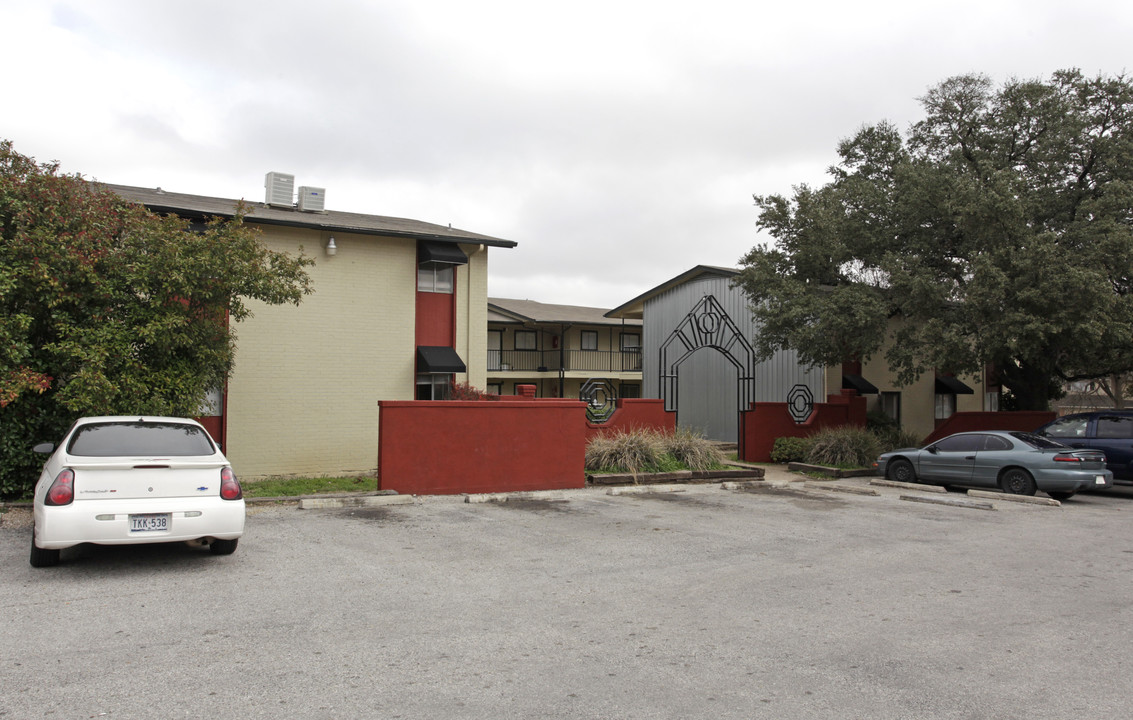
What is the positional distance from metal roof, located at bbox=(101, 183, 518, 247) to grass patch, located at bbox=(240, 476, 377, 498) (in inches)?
224

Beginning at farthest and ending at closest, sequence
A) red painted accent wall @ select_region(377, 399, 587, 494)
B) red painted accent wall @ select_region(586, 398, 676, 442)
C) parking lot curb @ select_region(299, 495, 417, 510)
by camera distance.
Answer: red painted accent wall @ select_region(586, 398, 676, 442)
red painted accent wall @ select_region(377, 399, 587, 494)
parking lot curb @ select_region(299, 495, 417, 510)

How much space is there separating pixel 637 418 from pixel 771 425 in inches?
182

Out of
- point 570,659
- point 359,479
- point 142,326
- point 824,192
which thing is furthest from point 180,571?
point 824,192

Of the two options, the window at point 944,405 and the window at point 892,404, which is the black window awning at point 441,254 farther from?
the window at point 944,405

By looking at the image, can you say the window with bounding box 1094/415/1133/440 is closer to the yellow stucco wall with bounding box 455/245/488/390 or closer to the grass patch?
the yellow stucco wall with bounding box 455/245/488/390

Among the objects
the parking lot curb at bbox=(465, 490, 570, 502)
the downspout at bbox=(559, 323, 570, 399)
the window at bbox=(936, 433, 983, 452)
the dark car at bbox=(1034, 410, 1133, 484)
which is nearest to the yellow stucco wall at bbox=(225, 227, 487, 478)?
the parking lot curb at bbox=(465, 490, 570, 502)

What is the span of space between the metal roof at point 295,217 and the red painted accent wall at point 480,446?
6.35m

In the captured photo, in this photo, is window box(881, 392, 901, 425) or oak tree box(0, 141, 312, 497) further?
window box(881, 392, 901, 425)

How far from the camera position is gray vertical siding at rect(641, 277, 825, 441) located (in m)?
27.8

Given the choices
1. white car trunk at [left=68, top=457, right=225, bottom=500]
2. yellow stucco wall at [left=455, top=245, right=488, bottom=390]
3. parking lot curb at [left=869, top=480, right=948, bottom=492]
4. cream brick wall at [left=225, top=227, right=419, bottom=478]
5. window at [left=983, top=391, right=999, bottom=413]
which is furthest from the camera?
window at [left=983, top=391, right=999, bottom=413]

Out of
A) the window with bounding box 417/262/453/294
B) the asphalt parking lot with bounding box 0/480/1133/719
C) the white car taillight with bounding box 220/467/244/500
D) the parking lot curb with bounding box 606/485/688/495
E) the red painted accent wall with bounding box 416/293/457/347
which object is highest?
the window with bounding box 417/262/453/294

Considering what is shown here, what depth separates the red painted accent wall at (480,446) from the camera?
46.0 feet

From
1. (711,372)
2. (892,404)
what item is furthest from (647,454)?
(892,404)

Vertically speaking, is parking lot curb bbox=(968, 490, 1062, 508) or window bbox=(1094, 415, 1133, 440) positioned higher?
window bbox=(1094, 415, 1133, 440)
